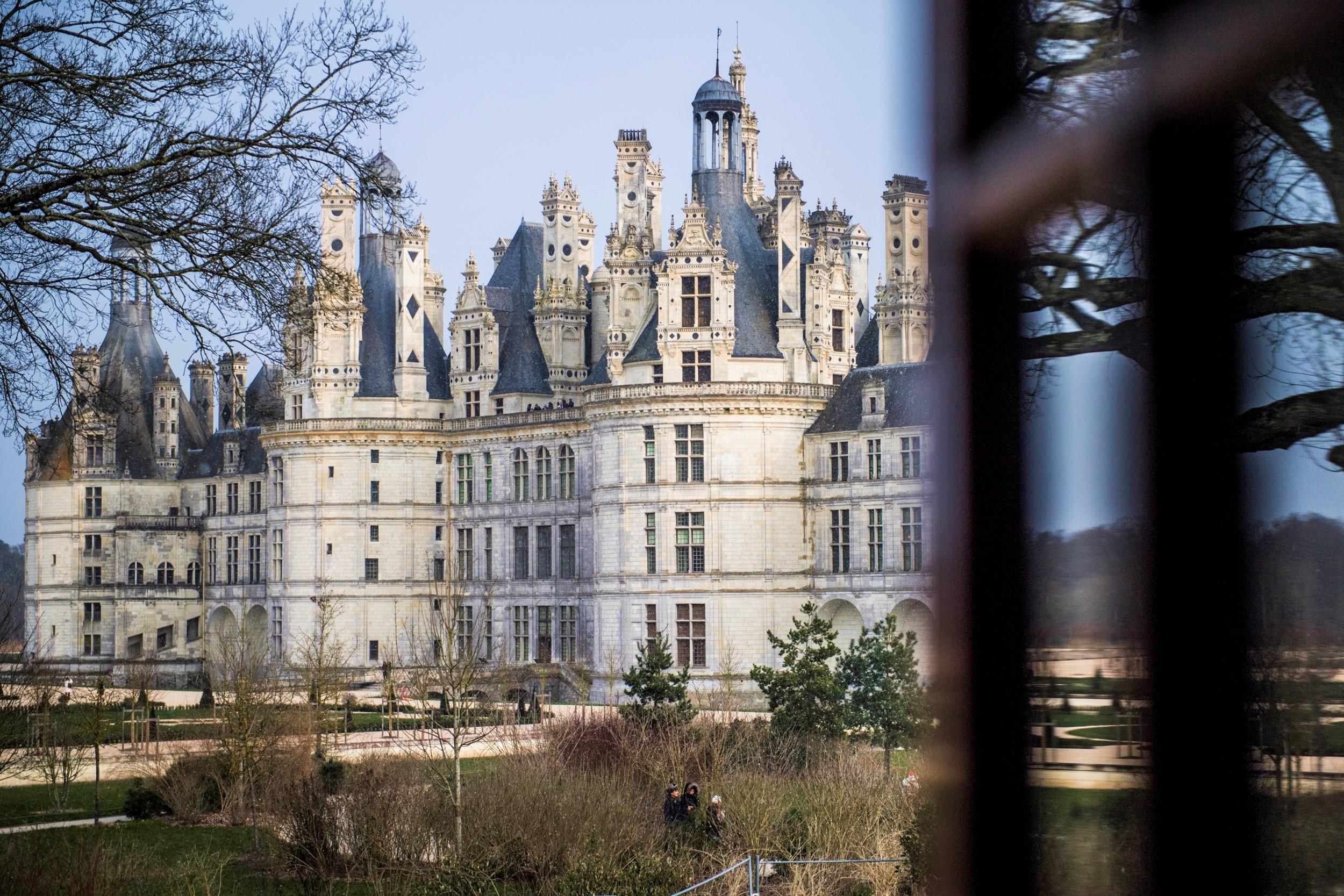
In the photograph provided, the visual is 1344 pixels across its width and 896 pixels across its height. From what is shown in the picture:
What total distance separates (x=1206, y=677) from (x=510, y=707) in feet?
149

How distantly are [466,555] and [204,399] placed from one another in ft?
73.3

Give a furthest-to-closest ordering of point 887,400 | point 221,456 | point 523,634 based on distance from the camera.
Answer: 1. point 221,456
2. point 523,634
3. point 887,400

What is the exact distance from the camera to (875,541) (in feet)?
161

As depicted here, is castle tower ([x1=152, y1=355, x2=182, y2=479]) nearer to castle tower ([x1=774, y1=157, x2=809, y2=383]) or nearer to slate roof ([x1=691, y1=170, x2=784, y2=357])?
slate roof ([x1=691, y1=170, x2=784, y2=357])

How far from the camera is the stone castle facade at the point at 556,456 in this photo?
164ft

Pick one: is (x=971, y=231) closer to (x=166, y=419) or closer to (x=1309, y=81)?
(x=1309, y=81)

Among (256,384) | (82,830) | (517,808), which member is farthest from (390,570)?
(517,808)

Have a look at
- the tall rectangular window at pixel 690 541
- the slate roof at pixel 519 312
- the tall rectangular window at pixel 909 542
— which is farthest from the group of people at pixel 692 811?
the slate roof at pixel 519 312

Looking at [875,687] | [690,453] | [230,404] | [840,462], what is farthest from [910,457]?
[230,404]

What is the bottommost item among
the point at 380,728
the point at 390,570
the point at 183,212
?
the point at 380,728

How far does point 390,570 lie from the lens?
A: 60.6 m

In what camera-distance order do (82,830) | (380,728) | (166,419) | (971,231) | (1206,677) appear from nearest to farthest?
1. (1206,677)
2. (971,231)
3. (82,830)
4. (380,728)
5. (166,419)

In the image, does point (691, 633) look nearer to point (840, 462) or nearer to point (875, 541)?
point (875, 541)

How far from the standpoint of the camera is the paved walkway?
90.0ft
